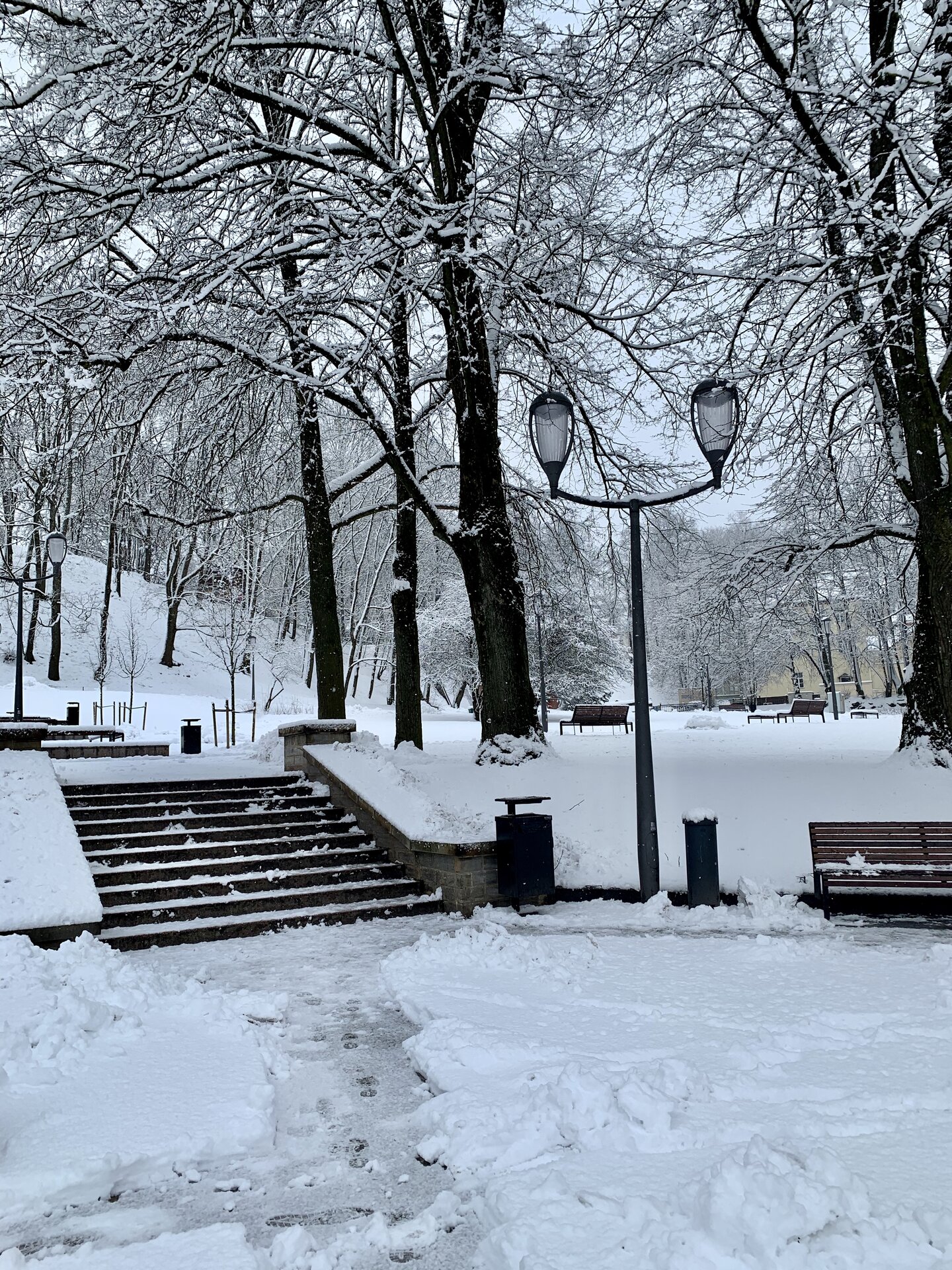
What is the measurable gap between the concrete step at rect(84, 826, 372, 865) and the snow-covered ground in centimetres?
Answer: 282

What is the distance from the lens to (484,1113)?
4.20m

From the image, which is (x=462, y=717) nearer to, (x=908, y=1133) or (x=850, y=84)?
(x=850, y=84)

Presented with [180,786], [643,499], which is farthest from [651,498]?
[180,786]

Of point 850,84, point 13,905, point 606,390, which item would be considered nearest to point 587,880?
point 13,905

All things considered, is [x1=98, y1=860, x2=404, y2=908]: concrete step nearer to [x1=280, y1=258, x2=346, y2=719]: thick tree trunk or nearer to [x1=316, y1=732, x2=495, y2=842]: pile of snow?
[x1=316, y1=732, x2=495, y2=842]: pile of snow

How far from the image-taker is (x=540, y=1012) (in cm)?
572

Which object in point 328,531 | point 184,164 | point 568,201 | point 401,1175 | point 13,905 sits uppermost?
point 568,201

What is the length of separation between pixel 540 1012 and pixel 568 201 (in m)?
11.3

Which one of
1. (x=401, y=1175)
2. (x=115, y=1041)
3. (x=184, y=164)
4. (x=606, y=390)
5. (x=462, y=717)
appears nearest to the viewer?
(x=401, y=1175)

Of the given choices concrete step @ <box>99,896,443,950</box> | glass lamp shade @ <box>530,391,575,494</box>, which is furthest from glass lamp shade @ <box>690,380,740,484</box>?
concrete step @ <box>99,896,443,950</box>

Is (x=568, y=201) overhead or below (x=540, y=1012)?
overhead

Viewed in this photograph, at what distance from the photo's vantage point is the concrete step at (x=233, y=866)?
9148mm

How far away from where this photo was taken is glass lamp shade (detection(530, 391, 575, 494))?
8.91 meters

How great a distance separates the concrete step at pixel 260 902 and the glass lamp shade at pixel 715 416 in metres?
5.42
